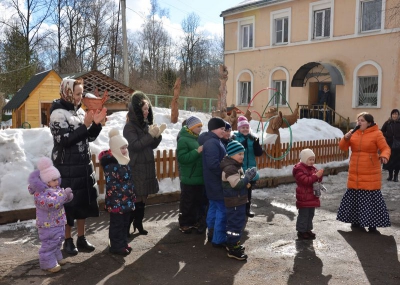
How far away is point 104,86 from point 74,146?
14642mm

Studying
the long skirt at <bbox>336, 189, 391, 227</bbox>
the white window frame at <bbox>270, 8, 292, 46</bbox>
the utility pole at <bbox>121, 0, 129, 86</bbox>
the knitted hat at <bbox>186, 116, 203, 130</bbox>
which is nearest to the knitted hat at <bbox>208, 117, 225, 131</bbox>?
the knitted hat at <bbox>186, 116, 203, 130</bbox>

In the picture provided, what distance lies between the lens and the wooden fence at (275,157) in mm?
7805

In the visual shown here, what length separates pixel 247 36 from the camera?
24109 millimetres

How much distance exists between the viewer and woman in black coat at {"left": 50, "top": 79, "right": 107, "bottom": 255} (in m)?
4.52

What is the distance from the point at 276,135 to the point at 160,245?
5.90 metres

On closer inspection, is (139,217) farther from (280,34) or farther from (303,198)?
(280,34)

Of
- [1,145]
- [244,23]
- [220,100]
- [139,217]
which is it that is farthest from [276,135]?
[244,23]

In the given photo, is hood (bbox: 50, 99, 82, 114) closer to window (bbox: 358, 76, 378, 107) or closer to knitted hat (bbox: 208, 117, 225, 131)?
knitted hat (bbox: 208, 117, 225, 131)

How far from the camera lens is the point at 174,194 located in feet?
25.3

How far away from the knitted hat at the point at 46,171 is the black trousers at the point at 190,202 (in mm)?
1975

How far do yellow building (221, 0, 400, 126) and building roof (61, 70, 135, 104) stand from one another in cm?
695

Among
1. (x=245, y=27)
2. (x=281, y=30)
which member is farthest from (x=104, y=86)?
(x=281, y=30)

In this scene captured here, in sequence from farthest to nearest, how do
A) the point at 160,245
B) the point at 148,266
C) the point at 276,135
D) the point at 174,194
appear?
the point at 276,135 < the point at 174,194 < the point at 160,245 < the point at 148,266

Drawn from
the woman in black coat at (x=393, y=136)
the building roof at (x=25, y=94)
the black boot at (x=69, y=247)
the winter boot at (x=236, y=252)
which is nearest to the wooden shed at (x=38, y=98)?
the building roof at (x=25, y=94)
